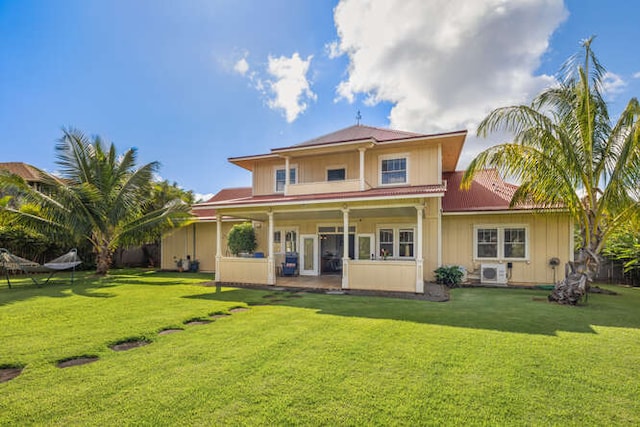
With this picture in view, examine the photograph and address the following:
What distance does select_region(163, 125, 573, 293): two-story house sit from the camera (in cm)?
1023

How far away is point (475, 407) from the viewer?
2955mm

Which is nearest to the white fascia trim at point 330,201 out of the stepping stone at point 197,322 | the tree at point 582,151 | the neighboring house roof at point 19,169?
the tree at point 582,151

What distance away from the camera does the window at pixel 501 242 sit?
465 inches

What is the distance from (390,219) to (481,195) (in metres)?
3.97

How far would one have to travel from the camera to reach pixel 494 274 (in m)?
11.6

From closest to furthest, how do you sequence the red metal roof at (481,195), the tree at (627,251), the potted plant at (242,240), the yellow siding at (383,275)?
the yellow siding at (383,275) → the tree at (627,251) → the red metal roof at (481,195) → the potted plant at (242,240)

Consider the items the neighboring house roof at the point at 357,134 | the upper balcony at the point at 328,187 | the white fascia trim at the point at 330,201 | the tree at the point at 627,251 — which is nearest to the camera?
the white fascia trim at the point at 330,201

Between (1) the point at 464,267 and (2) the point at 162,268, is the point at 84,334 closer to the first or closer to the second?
(1) the point at 464,267

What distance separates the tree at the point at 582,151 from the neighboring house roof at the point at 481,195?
2.71m

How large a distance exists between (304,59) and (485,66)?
694 centimetres

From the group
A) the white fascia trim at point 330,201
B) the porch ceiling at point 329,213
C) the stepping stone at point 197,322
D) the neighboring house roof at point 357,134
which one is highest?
the neighboring house roof at point 357,134

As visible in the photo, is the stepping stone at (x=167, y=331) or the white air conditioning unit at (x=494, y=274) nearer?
the stepping stone at (x=167, y=331)

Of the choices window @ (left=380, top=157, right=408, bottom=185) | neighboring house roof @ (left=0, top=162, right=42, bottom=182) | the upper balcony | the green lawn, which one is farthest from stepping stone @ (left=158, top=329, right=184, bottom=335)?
neighboring house roof @ (left=0, top=162, right=42, bottom=182)

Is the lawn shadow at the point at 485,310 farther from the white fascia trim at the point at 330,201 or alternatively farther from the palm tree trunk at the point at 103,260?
the palm tree trunk at the point at 103,260
